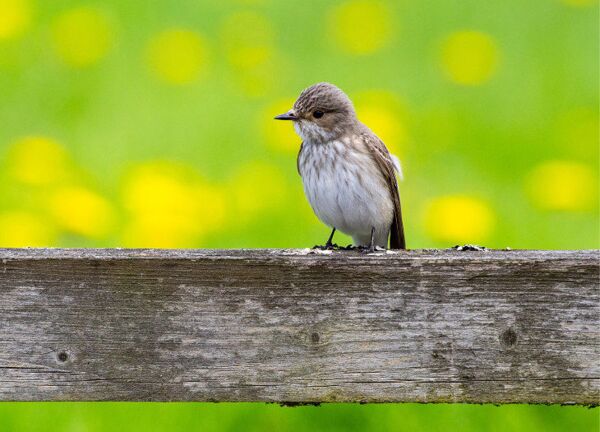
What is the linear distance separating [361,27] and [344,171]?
3.12 m

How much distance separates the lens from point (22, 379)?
3168mm

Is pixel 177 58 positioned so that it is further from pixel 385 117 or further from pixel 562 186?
pixel 562 186

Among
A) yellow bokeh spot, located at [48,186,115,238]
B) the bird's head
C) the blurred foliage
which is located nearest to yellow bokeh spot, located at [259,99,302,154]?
the blurred foliage

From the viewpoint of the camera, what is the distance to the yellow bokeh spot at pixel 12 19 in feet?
27.6

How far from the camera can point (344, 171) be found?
5535 mm

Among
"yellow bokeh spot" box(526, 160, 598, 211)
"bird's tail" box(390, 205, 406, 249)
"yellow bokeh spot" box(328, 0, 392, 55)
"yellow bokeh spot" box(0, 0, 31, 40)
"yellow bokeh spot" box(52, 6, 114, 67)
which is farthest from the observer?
"yellow bokeh spot" box(0, 0, 31, 40)

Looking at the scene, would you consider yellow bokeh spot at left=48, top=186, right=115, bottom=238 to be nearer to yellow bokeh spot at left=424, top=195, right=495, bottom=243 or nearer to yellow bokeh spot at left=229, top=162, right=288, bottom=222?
yellow bokeh spot at left=229, top=162, right=288, bottom=222

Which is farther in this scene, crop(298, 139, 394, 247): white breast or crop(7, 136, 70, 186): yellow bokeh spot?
crop(7, 136, 70, 186): yellow bokeh spot

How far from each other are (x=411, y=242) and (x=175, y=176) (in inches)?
57.9

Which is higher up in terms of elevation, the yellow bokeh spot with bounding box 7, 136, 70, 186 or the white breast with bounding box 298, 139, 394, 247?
the yellow bokeh spot with bounding box 7, 136, 70, 186

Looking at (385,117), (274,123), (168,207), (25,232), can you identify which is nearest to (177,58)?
(274,123)

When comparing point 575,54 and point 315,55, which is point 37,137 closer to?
point 315,55

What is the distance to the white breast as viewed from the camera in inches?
215

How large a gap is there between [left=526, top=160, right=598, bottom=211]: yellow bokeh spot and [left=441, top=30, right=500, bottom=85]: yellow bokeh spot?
43.5 inches
